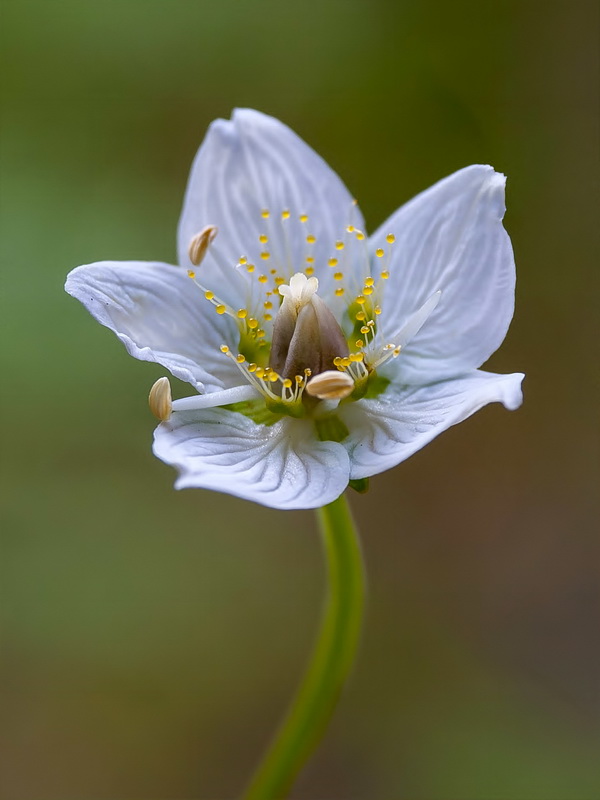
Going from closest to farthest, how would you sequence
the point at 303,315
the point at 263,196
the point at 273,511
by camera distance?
the point at 303,315
the point at 263,196
the point at 273,511

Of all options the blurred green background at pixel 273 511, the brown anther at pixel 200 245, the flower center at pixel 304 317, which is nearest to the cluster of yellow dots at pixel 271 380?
the flower center at pixel 304 317

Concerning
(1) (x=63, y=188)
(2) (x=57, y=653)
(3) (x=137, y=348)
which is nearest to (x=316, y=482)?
(3) (x=137, y=348)

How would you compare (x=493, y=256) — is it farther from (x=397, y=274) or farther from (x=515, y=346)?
(x=515, y=346)

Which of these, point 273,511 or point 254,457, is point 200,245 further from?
point 273,511

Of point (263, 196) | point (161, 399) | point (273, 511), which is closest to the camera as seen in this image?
point (161, 399)

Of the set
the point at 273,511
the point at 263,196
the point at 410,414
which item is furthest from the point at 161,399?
the point at 273,511

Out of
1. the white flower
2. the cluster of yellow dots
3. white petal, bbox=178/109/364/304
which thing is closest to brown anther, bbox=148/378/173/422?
the white flower

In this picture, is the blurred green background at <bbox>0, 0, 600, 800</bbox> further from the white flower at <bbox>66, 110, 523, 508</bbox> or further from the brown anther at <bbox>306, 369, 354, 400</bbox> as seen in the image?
the brown anther at <bbox>306, 369, 354, 400</bbox>
